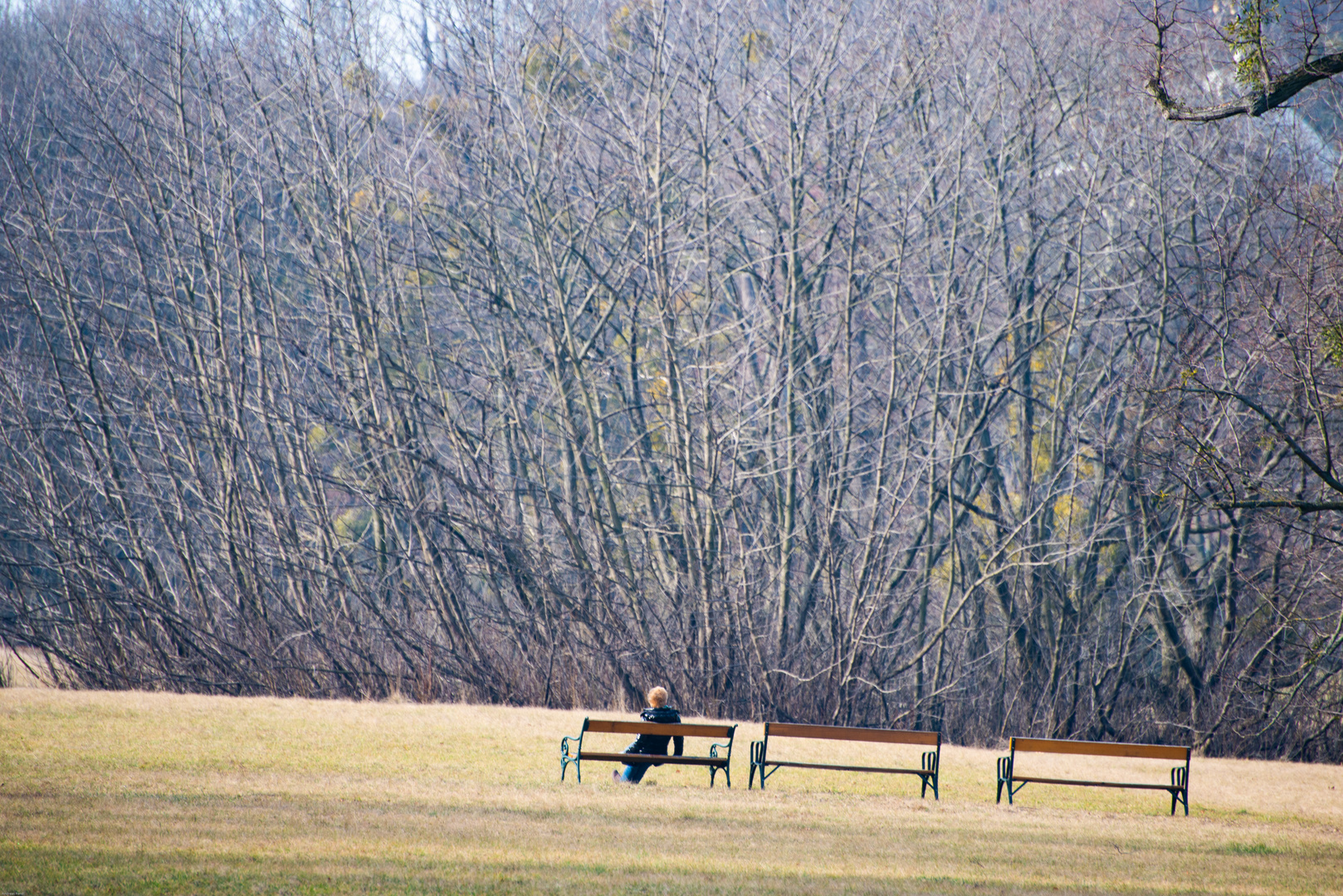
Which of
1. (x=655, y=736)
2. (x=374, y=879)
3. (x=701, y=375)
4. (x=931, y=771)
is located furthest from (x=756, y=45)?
(x=374, y=879)

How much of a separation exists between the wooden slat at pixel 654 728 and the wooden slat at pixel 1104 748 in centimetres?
200

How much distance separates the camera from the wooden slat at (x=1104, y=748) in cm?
800

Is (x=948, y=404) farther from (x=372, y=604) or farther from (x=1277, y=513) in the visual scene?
(x=372, y=604)

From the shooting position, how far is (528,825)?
664 centimetres

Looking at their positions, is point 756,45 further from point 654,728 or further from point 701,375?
point 654,728

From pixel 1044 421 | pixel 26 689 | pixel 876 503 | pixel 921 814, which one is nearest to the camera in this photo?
pixel 921 814

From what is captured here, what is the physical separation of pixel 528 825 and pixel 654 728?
1.72 metres

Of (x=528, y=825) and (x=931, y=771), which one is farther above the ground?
(x=931, y=771)

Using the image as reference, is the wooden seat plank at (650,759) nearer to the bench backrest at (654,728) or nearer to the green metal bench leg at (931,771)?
the bench backrest at (654,728)

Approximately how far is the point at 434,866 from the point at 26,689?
9837 mm

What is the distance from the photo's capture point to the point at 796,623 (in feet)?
54.2

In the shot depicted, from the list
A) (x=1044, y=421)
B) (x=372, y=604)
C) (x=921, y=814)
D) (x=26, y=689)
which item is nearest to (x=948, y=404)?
(x=1044, y=421)

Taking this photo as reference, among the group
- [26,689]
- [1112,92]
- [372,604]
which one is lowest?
[26,689]

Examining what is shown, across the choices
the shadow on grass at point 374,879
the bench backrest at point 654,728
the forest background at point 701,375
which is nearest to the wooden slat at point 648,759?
the bench backrest at point 654,728
